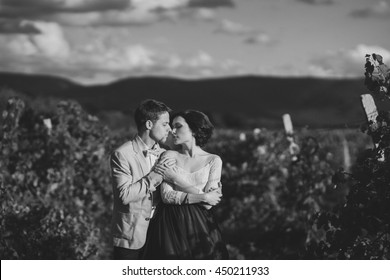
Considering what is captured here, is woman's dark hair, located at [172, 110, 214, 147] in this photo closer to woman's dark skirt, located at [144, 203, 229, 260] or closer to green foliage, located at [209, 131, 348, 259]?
woman's dark skirt, located at [144, 203, 229, 260]

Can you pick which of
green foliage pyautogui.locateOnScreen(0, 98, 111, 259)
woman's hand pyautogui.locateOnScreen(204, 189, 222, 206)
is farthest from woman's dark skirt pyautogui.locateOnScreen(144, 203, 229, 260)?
green foliage pyautogui.locateOnScreen(0, 98, 111, 259)

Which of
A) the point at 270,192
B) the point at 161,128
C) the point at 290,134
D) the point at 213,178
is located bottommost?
the point at 270,192

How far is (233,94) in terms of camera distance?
38.5 feet

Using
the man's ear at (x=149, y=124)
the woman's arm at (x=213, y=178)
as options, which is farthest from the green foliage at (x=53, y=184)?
the woman's arm at (x=213, y=178)

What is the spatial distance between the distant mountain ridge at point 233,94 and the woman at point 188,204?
5.99 meters

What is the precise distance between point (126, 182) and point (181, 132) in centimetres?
36

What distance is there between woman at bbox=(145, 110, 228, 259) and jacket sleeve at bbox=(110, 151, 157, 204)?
0.10 metres

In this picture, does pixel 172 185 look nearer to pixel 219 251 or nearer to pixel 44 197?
pixel 219 251

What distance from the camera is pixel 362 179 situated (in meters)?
4.24

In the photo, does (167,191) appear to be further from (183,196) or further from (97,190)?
(97,190)

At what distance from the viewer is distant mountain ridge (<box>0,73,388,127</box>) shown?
10.5 m

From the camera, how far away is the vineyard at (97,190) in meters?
5.71

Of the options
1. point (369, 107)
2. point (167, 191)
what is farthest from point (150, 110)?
point (369, 107)
